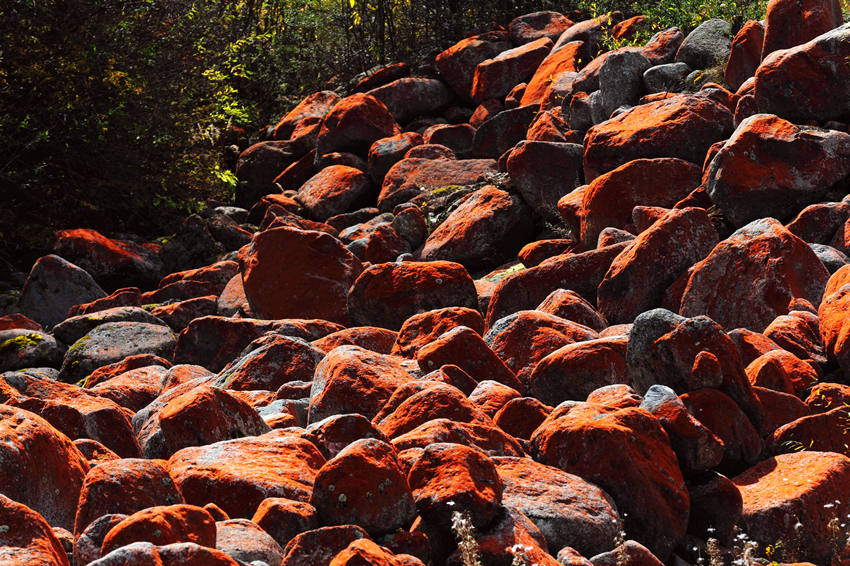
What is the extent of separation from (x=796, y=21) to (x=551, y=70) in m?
4.94

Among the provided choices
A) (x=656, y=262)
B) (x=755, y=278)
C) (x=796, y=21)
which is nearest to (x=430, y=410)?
(x=755, y=278)

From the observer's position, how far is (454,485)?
3.66m

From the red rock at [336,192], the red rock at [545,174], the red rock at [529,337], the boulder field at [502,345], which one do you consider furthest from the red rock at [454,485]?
the red rock at [336,192]

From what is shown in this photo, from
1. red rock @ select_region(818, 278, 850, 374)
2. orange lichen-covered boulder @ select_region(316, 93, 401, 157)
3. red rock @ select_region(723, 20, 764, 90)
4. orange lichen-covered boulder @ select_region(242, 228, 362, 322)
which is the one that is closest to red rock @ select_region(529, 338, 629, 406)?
red rock @ select_region(818, 278, 850, 374)

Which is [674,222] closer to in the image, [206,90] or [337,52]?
[206,90]

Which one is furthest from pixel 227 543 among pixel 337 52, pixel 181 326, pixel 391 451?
pixel 337 52

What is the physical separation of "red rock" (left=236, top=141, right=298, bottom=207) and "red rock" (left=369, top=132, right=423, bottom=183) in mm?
2822

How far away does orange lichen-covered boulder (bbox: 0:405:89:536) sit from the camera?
375cm

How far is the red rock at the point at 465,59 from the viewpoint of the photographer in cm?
1678

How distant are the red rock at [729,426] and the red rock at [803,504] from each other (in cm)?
32

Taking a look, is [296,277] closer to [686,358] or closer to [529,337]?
[529,337]

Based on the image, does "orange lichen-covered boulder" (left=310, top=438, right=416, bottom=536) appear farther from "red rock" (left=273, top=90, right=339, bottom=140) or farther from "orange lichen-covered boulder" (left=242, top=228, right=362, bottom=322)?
"red rock" (left=273, top=90, right=339, bottom=140)

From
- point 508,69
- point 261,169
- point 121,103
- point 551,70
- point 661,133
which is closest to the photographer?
point 661,133

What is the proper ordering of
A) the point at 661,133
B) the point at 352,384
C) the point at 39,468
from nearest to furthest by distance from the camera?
the point at 39,468 → the point at 352,384 → the point at 661,133
